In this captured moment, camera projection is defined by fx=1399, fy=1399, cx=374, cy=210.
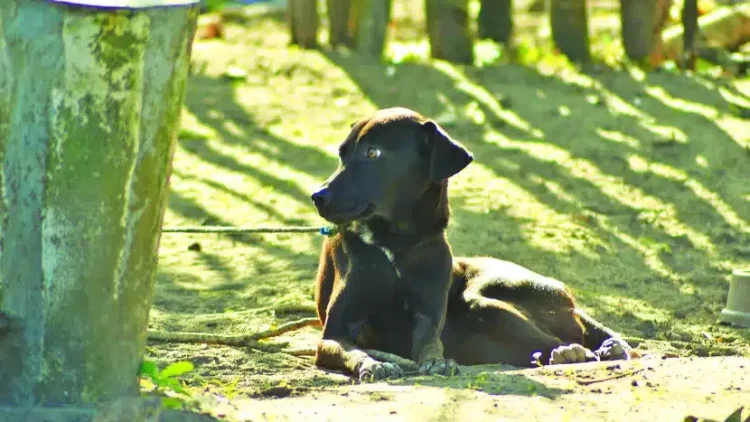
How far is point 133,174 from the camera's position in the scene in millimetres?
4016

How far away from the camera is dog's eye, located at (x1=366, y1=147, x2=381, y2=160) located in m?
5.98

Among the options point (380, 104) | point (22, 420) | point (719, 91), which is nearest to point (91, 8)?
point (22, 420)

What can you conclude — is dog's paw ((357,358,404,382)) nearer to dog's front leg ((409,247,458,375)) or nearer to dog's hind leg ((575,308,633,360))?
dog's front leg ((409,247,458,375))

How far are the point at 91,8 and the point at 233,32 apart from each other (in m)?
14.4

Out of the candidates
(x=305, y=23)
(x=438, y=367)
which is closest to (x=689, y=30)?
(x=305, y=23)

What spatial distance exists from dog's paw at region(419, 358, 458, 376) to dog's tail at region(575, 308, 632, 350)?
3.69ft

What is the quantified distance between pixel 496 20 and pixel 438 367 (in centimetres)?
867

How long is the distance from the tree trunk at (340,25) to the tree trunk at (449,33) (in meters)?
1.08

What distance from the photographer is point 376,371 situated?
18.0ft

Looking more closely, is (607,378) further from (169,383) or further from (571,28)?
(571,28)

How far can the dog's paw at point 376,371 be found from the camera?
18.0 ft

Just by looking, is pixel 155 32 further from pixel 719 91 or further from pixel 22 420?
pixel 719 91

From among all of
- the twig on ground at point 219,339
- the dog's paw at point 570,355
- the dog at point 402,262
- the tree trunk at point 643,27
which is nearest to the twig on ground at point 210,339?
the twig on ground at point 219,339

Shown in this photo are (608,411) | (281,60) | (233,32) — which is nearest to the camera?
(608,411)
